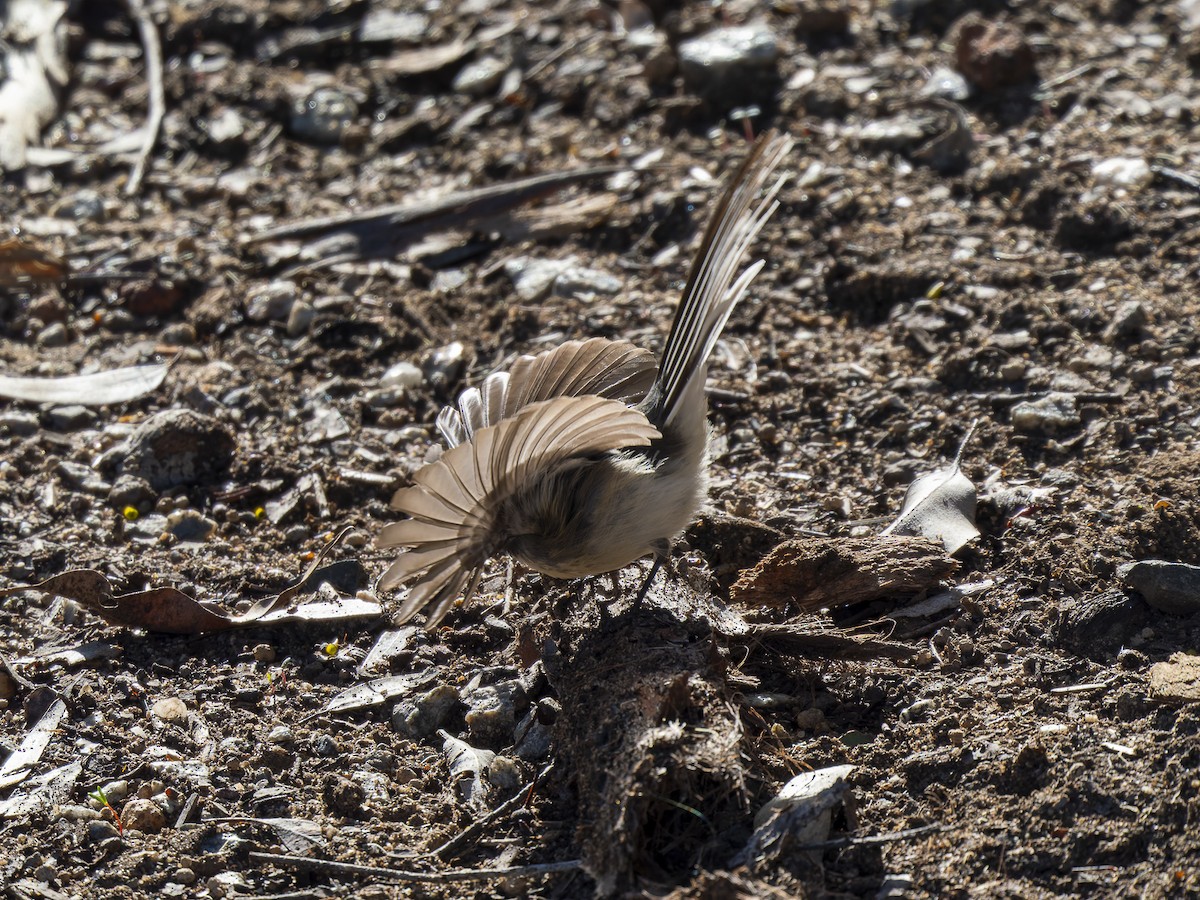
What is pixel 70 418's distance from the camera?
504cm

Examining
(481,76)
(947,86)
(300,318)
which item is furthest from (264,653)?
(947,86)

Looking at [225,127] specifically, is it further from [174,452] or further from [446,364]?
[174,452]

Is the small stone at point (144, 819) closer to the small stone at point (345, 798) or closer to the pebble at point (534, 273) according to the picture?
the small stone at point (345, 798)

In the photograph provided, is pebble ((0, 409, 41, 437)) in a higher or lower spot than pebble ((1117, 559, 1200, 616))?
lower

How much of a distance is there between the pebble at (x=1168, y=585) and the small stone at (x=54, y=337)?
445 cm

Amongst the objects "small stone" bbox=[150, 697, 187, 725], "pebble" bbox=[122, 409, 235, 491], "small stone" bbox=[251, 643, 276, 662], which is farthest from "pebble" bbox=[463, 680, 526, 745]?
"pebble" bbox=[122, 409, 235, 491]

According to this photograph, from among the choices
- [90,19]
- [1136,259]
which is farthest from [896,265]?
[90,19]

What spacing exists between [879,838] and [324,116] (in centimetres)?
531

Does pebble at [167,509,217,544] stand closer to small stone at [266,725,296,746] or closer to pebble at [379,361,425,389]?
pebble at [379,361,425,389]

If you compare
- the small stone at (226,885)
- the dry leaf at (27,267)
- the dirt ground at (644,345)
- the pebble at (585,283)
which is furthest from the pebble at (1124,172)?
the dry leaf at (27,267)

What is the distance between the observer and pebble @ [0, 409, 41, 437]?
495cm

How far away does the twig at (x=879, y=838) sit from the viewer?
2896 mm

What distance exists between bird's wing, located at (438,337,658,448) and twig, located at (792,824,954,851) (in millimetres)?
1467

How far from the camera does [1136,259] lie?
16.3ft
